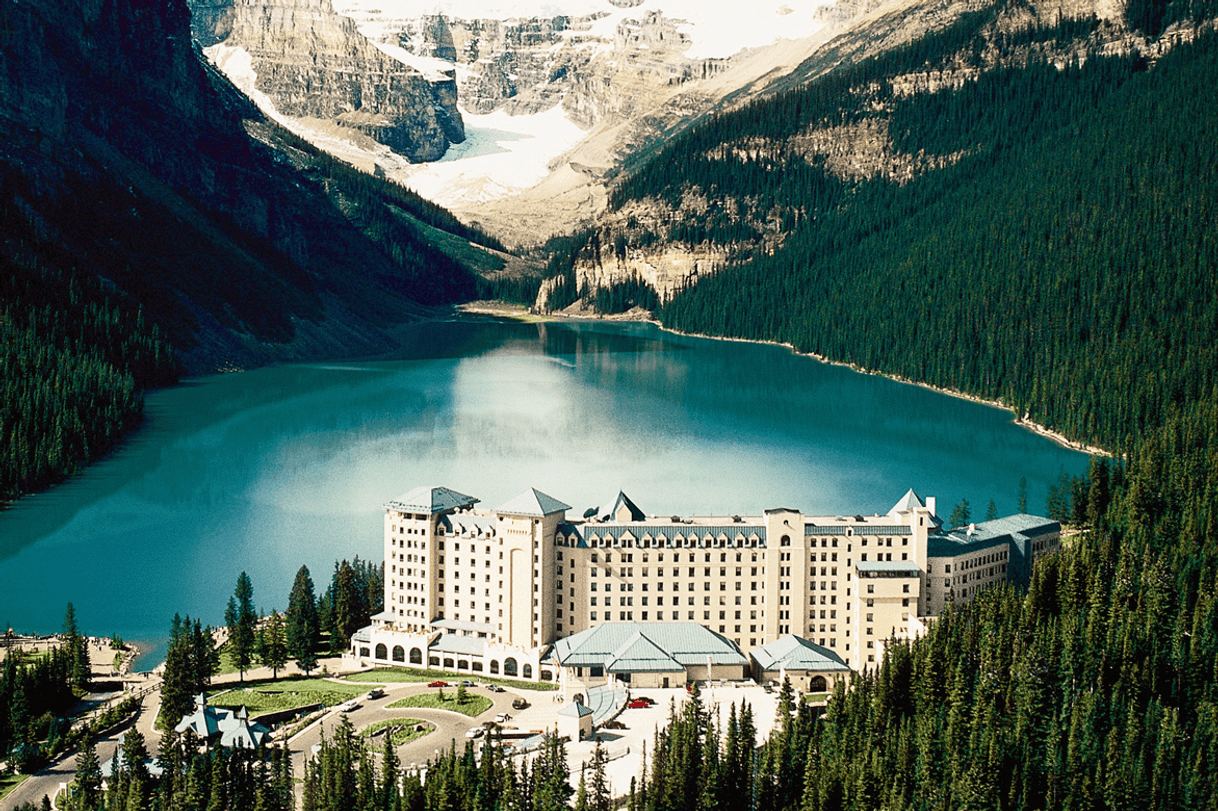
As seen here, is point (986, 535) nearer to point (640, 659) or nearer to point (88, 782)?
point (640, 659)

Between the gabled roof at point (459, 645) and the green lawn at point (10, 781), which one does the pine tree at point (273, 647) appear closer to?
the gabled roof at point (459, 645)

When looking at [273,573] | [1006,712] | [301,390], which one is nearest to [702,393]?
[301,390]

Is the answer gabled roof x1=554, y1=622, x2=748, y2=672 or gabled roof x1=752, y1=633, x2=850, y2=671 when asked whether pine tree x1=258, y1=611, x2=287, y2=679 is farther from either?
gabled roof x1=752, y1=633, x2=850, y2=671

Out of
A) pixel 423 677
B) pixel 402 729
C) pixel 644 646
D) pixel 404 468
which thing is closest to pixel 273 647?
pixel 423 677

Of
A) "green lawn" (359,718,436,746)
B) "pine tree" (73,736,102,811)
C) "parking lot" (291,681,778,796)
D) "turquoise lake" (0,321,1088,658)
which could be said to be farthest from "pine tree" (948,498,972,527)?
"pine tree" (73,736,102,811)

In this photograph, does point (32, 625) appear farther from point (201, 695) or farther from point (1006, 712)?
point (1006, 712)

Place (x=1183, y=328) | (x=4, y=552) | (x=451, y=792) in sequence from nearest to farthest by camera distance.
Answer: (x=451, y=792) < (x=4, y=552) < (x=1183, y=328)
